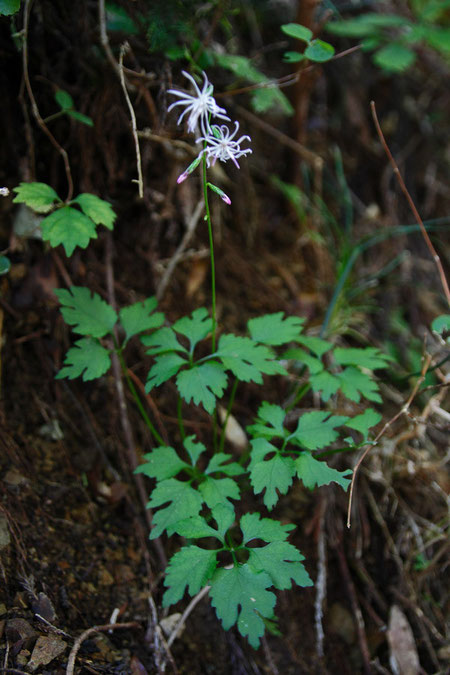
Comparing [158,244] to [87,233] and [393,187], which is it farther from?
[393,187]

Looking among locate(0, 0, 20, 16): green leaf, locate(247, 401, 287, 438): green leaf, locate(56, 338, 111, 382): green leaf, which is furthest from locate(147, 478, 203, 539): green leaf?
locate(0, 0, 20, 16): green leaf

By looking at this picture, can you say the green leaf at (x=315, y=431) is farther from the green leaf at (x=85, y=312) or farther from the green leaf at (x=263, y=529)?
the green leaf at (x=85, y=312)

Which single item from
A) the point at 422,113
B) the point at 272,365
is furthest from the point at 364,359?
the point at 422,113

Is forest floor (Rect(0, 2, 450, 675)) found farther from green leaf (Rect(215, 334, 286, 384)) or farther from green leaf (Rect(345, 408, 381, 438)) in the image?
green leaf (Rect(215, 334, 286, 384))

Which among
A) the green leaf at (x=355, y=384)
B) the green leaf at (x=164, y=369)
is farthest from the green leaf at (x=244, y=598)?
the green leaf at (x=355, y=384)

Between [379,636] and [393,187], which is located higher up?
[393,187]

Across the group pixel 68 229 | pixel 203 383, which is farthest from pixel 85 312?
pixel 203 383
